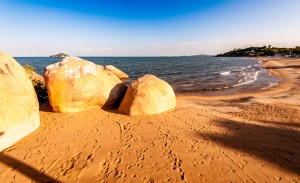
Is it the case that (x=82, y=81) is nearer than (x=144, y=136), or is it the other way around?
(x=144, y=136)

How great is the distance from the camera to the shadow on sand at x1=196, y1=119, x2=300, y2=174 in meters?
4.86

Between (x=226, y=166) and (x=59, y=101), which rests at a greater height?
(x=59, y=101)

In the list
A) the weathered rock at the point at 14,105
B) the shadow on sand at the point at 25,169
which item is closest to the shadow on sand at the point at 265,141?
the shadow on sand at the point at 25,169

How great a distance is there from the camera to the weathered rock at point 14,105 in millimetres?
5448

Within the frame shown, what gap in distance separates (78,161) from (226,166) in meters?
4.08

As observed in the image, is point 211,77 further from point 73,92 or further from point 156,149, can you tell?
point 156,149

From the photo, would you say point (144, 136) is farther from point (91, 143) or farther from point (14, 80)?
point (14, 80)

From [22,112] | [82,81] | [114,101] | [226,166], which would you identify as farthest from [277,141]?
[22,112]

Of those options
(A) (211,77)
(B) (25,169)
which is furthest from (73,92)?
(A) (211,77)

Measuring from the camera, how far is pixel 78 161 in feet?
16.0

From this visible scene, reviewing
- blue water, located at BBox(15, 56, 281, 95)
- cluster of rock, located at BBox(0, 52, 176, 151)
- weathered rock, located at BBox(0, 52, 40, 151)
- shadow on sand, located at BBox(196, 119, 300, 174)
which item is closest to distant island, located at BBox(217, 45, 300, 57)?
blue water, located at BBox(15, 56, 281, 95)

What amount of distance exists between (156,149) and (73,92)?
479 centimetres

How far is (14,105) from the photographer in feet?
18.9

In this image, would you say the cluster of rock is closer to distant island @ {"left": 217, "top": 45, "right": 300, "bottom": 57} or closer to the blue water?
the blue water
